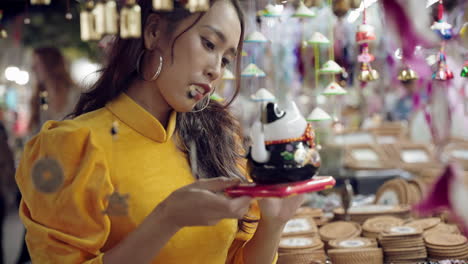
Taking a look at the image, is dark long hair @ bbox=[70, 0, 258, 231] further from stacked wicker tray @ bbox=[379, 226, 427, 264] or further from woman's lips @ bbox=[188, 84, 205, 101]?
stacked wicker tray @ bbox=[379, 226, 427, 264]

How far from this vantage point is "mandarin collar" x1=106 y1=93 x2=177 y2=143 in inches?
50.3

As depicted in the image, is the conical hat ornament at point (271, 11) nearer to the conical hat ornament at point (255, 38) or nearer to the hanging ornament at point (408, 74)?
the conical hat ornament at point (255, 38)

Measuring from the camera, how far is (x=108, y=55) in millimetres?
1328

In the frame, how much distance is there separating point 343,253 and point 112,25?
121 cm

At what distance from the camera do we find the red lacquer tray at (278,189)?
3.37 feet

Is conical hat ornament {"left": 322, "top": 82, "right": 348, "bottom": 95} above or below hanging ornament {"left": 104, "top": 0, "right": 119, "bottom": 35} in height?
below

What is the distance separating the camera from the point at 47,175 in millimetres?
1122

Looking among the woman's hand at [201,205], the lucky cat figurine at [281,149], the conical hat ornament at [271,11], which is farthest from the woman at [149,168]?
the conical hat ornament at [271,11]

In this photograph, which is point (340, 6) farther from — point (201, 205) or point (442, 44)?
point (201, 205)

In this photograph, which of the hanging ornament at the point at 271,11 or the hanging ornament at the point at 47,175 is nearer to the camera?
the hanging ornament at the point at 47,175

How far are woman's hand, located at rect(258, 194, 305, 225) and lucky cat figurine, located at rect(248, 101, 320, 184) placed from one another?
3.4 inches

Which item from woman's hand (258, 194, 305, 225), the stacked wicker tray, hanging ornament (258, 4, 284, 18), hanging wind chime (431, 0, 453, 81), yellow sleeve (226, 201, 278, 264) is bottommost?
the stacked wicker tray

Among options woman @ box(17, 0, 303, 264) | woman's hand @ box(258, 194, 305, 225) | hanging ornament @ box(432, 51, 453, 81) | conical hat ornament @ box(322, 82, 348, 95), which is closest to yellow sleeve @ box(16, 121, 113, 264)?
woman @ box(17, 0, 303, 264)

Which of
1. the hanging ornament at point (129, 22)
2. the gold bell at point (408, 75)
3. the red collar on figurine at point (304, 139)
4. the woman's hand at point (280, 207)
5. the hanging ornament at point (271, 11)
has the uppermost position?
the hanging ornament at point (271, 11)
